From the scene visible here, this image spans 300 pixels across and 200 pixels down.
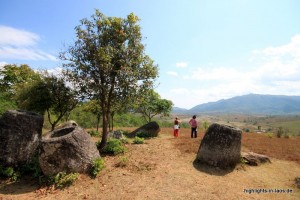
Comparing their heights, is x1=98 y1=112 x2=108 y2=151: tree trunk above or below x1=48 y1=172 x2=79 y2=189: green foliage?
above

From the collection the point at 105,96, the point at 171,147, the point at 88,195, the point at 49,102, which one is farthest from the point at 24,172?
the point at 171,147

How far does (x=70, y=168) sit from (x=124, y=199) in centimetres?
355

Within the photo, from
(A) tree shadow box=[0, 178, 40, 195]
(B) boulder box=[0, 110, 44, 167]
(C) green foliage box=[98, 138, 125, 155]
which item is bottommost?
(A) tree shadow box=[0, 178, 40, 195]

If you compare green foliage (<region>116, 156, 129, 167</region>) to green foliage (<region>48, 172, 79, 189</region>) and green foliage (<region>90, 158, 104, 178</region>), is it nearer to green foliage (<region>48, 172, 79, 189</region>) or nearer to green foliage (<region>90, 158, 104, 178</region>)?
green foliage (<region>90, 158, 104, 178</region>)

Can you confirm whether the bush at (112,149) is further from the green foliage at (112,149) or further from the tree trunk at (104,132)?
the tree trunk at (104,132)

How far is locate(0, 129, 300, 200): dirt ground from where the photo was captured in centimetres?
1106

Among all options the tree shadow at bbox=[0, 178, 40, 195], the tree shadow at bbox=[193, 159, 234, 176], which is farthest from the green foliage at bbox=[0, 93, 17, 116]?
the tree shadow at bbox=[193, 159, 234, 176]

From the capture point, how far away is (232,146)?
14.8 m

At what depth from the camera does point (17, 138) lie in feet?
43.6

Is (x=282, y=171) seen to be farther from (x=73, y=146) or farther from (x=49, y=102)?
(x=49, y=102)

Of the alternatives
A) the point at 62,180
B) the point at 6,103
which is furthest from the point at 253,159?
the point at 6,103

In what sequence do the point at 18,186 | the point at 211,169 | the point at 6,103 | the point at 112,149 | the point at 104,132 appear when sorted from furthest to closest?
the point at 6,103 → the point at 104,132 → the point at 112,149 → the point at 211,169 → the point at 18,186

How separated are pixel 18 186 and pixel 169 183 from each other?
24.2 feet

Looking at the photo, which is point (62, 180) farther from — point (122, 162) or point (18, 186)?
point (122, 162)
